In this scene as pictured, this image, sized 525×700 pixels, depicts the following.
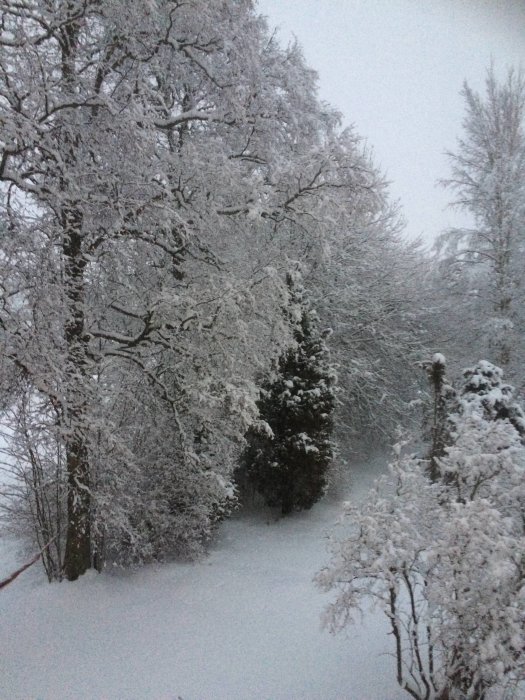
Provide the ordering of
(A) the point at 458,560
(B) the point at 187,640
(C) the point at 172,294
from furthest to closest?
(C) the point at 172,294
(B) the point at 187,640
(A) the point at 458,560

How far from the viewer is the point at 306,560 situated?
22.3 feet

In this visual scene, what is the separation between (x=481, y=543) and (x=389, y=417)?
915 centimetres

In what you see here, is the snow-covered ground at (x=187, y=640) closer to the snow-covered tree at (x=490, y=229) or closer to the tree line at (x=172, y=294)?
the tree line at (x=172, y=294)

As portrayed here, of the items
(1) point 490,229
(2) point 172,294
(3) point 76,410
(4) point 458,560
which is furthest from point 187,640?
(1) point 490,229

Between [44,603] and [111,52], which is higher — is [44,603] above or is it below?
below

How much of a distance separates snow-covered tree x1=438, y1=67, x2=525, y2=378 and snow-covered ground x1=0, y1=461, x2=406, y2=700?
24.5ft

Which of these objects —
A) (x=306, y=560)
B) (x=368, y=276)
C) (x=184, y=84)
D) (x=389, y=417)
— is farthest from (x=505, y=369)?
(x=184, y=84)

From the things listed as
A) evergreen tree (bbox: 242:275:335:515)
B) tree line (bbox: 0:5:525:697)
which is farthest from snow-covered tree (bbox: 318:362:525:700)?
evergreen tree (bbox: 242:275:335:515)

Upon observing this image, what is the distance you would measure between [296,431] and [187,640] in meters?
4.45

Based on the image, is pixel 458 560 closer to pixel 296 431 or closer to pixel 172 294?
pixel 172 294

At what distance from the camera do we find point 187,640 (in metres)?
4.47

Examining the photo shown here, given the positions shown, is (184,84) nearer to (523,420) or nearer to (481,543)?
(481,543)

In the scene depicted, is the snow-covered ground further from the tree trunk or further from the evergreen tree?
the evergreen tree

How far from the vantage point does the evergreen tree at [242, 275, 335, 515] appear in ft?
27.6
